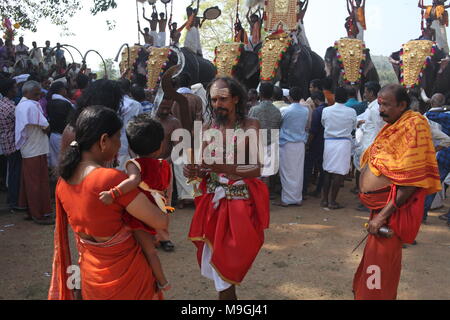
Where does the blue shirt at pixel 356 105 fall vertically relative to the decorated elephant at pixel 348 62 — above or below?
below

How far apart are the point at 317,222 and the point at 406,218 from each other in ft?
9.76

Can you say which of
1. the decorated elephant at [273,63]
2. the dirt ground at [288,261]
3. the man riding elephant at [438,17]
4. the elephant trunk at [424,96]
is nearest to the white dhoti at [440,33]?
the man riding elephant at [438,17]

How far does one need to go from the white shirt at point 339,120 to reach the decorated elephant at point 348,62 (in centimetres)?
368

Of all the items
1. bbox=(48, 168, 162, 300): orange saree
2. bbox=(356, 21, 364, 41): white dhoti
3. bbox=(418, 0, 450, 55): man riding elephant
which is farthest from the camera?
bbox=(356, 21, 364, 41): white dhoti

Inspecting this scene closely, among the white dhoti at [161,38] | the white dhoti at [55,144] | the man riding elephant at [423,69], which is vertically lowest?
the white dhoti at [55,144]

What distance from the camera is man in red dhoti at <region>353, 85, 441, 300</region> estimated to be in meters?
2.54

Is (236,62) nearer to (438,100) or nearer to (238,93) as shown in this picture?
(438,100)

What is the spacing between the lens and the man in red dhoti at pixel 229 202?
2689 mm

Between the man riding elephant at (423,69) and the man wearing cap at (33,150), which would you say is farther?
the man riding elephant at (423,69)

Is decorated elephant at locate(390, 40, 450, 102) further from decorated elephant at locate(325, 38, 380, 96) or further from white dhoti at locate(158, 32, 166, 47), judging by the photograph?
white dhoti at locate(158, 32, 166, 47)

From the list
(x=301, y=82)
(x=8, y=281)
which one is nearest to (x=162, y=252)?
(x=8, y=281)

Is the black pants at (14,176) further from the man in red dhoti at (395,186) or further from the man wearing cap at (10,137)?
the man in red dhoti at (395,186)

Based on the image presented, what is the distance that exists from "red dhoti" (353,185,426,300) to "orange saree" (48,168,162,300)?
1432 millimetres

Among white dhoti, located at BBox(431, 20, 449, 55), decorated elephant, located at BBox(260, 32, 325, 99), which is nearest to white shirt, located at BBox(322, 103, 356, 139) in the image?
decorated elephant, located at BBox(260, 32, 325, 99)
